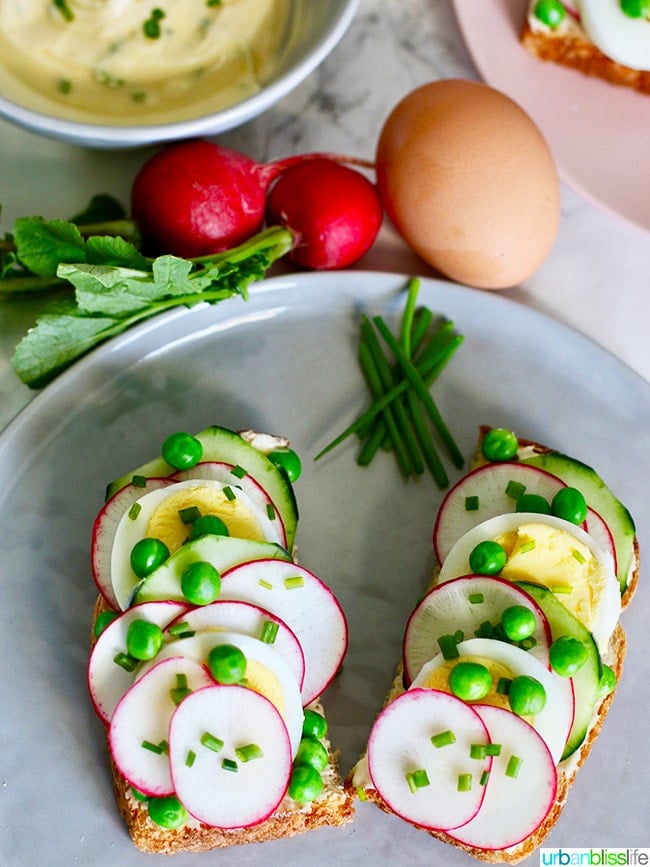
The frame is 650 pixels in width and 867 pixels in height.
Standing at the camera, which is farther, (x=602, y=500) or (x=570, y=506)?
(x=602, y=500)

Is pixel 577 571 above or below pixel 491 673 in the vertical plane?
above

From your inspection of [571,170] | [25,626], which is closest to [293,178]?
[571,170]

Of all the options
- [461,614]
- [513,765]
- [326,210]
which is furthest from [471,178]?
[513,765]

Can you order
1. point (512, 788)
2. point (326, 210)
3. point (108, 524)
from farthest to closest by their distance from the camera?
1. point (326, 210)
2. point (108, 524)
3. point (512, 788)

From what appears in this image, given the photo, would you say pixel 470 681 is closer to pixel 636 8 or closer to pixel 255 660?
pixel 255 660

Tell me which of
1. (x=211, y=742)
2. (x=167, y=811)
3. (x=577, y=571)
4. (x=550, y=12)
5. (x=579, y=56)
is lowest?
(x=167, y=811)

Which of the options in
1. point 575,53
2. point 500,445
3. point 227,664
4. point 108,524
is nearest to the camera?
point 227,664

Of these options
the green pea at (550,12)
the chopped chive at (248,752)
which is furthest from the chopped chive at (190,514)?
the green pea at (550,12)

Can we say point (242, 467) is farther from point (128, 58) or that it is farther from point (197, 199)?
point (128, 58)
